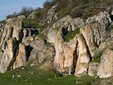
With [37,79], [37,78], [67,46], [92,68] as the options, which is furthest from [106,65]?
[37,78]

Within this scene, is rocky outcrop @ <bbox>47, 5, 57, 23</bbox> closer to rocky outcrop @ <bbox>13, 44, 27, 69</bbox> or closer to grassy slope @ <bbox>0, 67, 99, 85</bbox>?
rocky outcrop @ <bbox>13, 44, 27, 69</bbox>

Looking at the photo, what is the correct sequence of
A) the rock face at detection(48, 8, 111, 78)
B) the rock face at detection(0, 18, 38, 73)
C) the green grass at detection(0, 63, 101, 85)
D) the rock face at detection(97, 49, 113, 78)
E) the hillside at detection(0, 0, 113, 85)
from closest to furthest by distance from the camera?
the rock face at detection(97, 49, 113, 78) < the green grass at detection(0, 63, 101, 85) < the hillside at detection(0, 0, 113, 85) < the rock face at detection(48, 8, 111, 78) < the rock face at detection(0, 18, 38, 73)

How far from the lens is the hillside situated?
8462 cm

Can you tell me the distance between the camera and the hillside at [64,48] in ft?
278

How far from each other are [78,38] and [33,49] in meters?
19.3

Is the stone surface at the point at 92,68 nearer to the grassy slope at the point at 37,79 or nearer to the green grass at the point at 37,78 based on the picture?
the green grass at the point at 37,78

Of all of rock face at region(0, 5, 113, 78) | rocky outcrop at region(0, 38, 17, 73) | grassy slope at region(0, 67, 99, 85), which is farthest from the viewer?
rocky outcrop at region(0, 38, 17, 73)

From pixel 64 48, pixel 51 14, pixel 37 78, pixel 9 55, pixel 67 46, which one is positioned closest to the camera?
pixel 37 78

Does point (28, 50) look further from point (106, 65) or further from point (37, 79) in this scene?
point (106, 65)

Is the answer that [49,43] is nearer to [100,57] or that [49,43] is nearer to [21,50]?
[21,50]

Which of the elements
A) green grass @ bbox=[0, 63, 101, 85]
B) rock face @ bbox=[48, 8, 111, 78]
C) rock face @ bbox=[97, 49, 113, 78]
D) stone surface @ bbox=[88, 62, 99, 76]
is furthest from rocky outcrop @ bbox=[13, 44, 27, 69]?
rock face @ bbox=[97, 49, 113, 78]

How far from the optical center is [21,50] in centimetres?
11050

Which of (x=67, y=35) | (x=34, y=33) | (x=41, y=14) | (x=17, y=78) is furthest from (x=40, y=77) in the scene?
(x=41, y=14)

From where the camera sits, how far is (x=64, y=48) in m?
95.9
